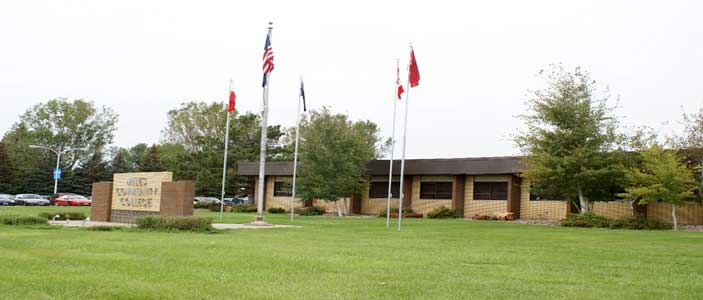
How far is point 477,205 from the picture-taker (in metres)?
43.7

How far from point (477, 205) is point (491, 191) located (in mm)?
1245

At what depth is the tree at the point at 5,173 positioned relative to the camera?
7750cm

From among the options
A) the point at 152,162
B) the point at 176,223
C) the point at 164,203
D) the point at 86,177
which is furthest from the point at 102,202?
the point at 86,177

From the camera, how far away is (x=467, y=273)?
1173 cm

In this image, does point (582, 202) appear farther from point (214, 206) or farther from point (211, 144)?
point (211, 144)

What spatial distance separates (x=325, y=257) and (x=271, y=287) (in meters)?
4.51

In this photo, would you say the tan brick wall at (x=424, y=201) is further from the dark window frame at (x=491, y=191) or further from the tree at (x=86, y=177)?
the tree at (x=86, y=177)

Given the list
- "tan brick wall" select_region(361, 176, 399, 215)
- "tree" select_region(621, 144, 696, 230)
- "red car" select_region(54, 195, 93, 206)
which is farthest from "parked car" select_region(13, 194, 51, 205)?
"tree" select_region(621, 144, 696, 230)

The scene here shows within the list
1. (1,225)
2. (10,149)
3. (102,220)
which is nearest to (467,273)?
(1,225)

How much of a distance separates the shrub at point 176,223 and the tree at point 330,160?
21.2 m

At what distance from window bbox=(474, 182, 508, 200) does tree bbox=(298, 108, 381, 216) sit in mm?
7392

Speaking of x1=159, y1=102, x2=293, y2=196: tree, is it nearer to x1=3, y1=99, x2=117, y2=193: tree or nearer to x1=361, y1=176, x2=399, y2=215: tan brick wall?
x1=3, y1=99, x2=117, y2=193: tree

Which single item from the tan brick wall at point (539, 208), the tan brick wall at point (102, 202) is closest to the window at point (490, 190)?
the tan brick wall at point (539, 208)

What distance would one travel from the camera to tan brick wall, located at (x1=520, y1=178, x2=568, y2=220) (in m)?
40.2
